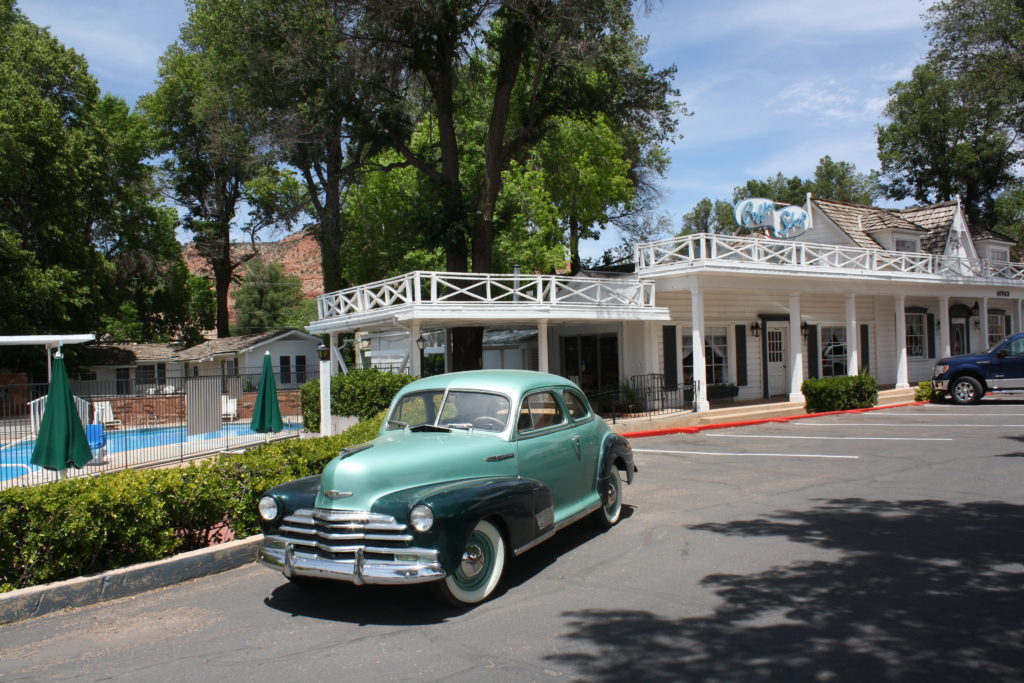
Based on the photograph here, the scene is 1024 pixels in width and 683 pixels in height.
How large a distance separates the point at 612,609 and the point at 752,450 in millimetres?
9008

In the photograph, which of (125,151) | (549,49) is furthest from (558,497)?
(125,151)

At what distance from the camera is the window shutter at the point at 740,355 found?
2227cm

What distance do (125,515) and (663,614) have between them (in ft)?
15.3

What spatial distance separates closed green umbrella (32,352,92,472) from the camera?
9453mm

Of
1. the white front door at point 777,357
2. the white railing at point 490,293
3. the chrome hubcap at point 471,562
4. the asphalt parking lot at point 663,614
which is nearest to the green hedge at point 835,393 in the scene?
the white front door at point 777,357

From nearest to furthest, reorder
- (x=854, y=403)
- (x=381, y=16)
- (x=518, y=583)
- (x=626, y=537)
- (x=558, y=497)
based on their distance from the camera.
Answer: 1. (x=518, y=583)
2. (x=558, y=497)
3. (x=626, y=537)
4. (x=381, y=16)
5. (x=854, y=403)

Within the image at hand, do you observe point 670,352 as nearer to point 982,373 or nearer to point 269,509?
point 982,373

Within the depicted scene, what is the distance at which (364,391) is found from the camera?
1783 centimetres

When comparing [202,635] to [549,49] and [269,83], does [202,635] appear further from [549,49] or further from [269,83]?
[269,83]

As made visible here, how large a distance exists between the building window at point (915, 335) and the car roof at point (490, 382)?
957 inches

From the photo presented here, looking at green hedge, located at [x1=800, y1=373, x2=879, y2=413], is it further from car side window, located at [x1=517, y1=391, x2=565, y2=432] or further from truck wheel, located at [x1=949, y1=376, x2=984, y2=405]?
car side window, located at [x1=517, y1=391, x2=565, y2=432]

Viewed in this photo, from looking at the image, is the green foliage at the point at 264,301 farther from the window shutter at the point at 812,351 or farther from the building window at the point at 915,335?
the building window at the point at 915,335

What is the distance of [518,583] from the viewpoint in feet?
20.6

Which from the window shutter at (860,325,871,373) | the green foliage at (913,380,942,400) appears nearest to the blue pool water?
the green foliage at (913,380,942,400)
